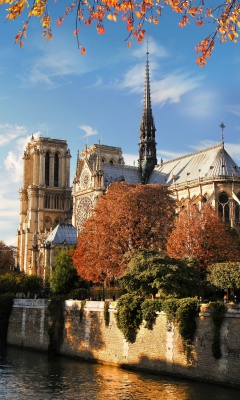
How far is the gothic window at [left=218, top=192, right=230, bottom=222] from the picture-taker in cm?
6738

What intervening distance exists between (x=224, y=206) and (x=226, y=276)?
32.5m

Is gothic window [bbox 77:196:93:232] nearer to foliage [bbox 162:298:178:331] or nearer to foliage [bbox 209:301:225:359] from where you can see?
foliage [bbox 162:298:178:331]

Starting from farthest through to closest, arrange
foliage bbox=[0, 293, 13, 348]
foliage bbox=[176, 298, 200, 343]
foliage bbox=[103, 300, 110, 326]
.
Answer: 1. foliage bbox=[0, 293, 13, 348]
2. foliage bbox=[103, 300, 110, 326]
3. foliage bbox=[176, 298, 200, 343]

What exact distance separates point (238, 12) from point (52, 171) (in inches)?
3922

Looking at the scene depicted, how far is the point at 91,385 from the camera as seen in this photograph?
27297 millimetres

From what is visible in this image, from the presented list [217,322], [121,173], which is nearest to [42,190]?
[121,173]

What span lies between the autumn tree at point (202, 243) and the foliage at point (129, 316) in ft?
32.9

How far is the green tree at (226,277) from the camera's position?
35438 millimetres

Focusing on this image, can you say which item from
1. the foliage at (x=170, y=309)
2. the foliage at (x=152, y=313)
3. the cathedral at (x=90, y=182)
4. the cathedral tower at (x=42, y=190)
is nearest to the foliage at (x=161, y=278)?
the foliage at (x=152, y=313)

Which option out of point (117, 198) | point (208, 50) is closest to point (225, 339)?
point (208, 50)

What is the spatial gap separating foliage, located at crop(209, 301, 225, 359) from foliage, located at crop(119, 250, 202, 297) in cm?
534

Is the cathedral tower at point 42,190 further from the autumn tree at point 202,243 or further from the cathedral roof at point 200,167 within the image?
the autumn tree at point 202,243

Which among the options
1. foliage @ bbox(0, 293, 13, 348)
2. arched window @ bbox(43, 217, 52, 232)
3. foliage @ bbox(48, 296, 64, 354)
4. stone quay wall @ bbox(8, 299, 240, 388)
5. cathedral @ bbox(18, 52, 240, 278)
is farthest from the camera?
arched window @ bbox(43, 217, 52, 232)

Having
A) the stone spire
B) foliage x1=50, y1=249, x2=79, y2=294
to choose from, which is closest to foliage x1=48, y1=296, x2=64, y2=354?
foliage x1=50, y1=249, x2=79, y2=294
